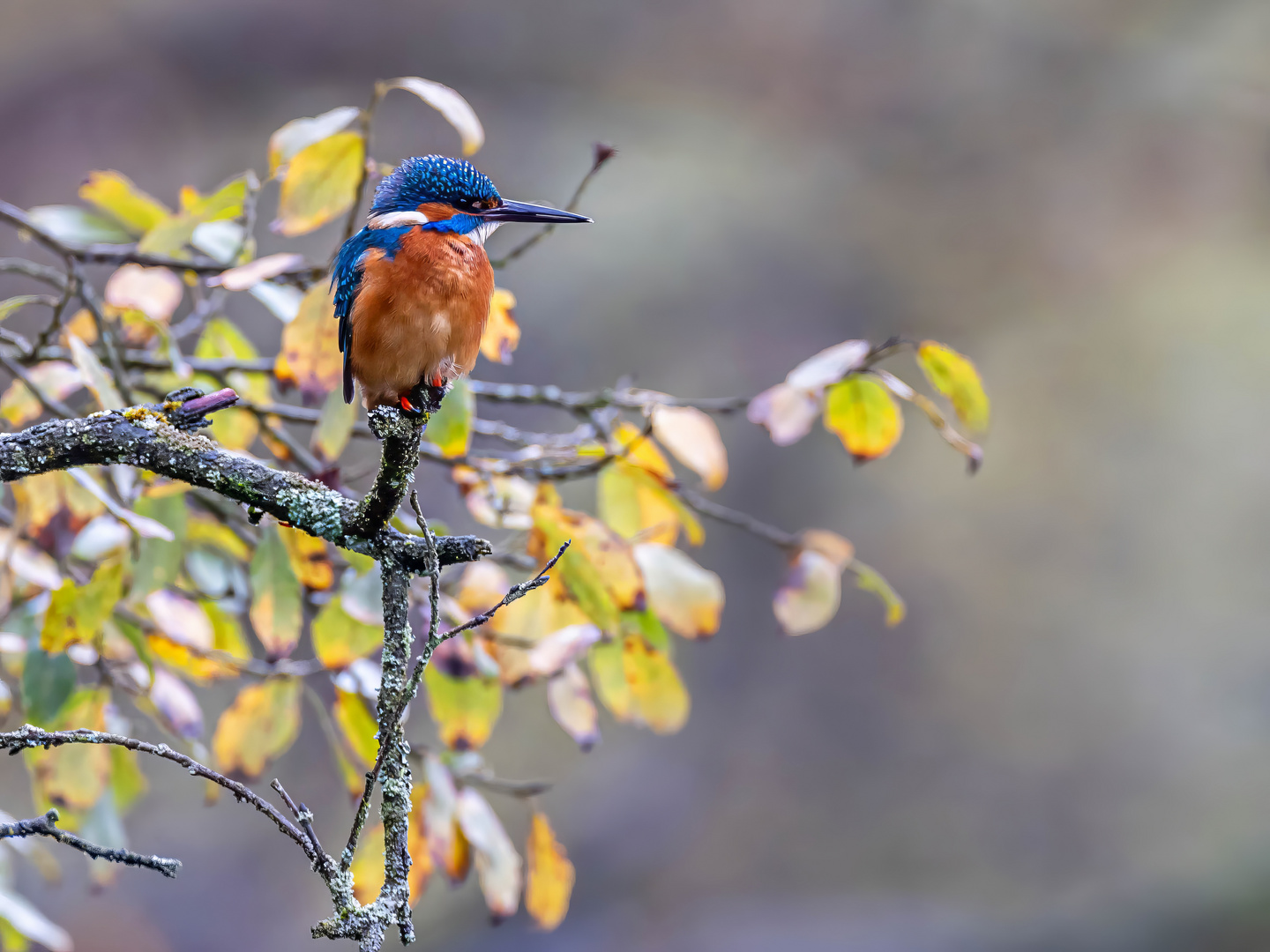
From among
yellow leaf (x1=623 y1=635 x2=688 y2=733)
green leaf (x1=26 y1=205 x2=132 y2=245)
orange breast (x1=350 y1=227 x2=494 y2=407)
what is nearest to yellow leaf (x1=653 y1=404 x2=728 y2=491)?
yellow leaf (x1=623 y1=635 x2=688 y2=733)

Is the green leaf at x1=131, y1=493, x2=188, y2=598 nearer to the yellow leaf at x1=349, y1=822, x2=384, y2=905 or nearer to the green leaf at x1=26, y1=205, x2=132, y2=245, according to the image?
the yellow leaf at x1=349, y1=822, x2=384, y2=905

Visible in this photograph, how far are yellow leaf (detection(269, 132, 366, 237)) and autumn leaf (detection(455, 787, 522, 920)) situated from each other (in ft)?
2.41

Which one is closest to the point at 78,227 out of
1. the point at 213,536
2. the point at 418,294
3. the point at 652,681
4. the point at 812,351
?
the point at 213,536

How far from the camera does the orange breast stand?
2.94 ft

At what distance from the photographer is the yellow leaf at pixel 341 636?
116cm

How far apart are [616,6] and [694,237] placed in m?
1.45

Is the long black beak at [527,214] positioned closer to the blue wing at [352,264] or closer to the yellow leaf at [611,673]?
the blue wing at [352,264]

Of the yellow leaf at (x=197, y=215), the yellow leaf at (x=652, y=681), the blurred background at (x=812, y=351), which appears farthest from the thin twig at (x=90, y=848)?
the blurred background at (x=812, y=351)

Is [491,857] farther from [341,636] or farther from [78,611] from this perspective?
[78,611]

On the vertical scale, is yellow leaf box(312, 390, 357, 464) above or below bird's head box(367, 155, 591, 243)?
below

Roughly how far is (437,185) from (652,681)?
67cm

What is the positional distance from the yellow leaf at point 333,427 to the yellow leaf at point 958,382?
0.68 meters

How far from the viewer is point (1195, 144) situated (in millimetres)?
4766

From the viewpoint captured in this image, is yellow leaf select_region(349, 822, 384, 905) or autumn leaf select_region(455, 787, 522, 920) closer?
yellow leaf select_region(349, 822, 384, 905)
